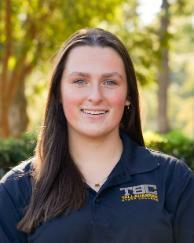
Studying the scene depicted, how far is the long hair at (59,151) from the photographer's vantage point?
302 centimetres

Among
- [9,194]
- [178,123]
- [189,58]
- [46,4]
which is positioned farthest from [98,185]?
[178,123]

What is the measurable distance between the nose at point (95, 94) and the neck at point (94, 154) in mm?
222

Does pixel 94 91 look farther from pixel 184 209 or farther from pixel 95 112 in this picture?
pixel 184 209

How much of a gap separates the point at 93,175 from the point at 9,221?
1.58 feet

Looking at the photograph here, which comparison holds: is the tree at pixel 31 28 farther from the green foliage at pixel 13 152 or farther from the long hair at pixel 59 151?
the long hair at pixel 59 151

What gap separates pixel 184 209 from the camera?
309 cm

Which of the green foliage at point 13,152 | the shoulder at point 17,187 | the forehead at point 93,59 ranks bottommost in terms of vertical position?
the green foliage at point 13,152

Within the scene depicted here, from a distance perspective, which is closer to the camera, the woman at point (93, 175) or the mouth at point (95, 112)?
the woman at point (93, 175)

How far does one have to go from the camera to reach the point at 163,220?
2982mm

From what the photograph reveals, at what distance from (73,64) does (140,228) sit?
2.86 feet

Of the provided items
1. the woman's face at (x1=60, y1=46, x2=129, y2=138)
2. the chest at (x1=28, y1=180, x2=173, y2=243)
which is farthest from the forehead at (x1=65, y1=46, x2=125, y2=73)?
the chest at (x1=28, y1=180, x2=173, y2=243)

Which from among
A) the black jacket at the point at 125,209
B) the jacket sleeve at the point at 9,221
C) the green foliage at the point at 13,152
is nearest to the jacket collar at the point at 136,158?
the black jacket at the point at 125,209

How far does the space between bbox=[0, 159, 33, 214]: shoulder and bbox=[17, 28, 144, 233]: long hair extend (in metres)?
0.03

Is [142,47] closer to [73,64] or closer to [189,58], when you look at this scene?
[73,64]
